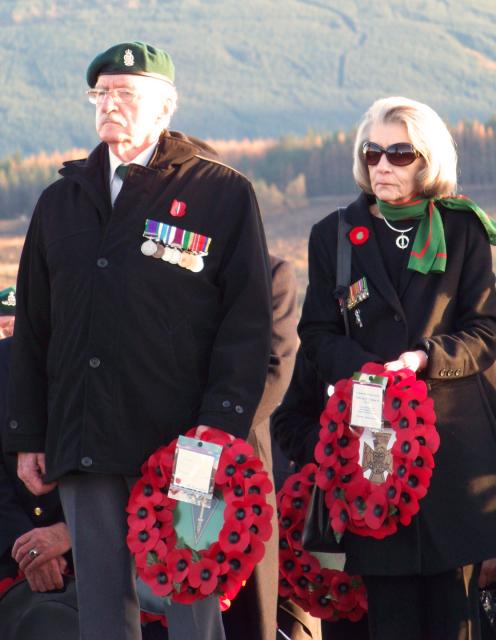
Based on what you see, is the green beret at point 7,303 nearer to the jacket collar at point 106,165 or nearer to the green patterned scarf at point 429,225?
the jacket collar at point 106,165

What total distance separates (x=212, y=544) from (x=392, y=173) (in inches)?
45.8

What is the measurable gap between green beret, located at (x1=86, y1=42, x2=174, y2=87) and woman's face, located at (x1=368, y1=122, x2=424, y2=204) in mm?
651

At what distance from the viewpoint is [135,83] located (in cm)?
375

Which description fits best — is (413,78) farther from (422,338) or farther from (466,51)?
(422,338)

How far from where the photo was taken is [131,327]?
3623mm

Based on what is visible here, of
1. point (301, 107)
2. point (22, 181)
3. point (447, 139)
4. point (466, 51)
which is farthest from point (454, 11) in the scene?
point (447, 139)

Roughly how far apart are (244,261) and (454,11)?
343 ft

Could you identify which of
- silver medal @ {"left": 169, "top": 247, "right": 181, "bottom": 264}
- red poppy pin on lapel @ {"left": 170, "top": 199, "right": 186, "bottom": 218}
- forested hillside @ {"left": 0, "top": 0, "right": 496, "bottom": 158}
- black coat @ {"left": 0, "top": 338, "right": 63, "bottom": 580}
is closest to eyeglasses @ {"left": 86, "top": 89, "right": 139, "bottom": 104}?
red poppy pin on lapel @ {"left": 170, "top": 199, "right": 186, "bottom": 218}

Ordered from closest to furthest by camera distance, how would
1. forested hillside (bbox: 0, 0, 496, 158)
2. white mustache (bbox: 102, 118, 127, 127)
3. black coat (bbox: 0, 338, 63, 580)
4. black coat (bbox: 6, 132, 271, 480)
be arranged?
black coat (bbox: 6, 132, 271, 480), white mustache (bbox: 102, 118, 127, 127), black coat (bbox: 0, 338, 63, 580), forested hillside (bbox: 0, 0, 496, 158)

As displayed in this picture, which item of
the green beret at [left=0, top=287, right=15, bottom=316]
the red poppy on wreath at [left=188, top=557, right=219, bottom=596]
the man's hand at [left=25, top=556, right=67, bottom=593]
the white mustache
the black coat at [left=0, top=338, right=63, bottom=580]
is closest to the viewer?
the red poppy on wreath at [left=188, top=557, right=219, bottom=596]

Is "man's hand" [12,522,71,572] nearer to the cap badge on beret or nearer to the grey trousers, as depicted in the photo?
the grey trousers

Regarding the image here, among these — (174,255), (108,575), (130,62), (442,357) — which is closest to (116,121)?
(130,62)

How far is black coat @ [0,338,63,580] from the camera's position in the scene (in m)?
4.50

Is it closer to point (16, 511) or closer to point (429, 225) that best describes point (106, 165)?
point (429, 225)
